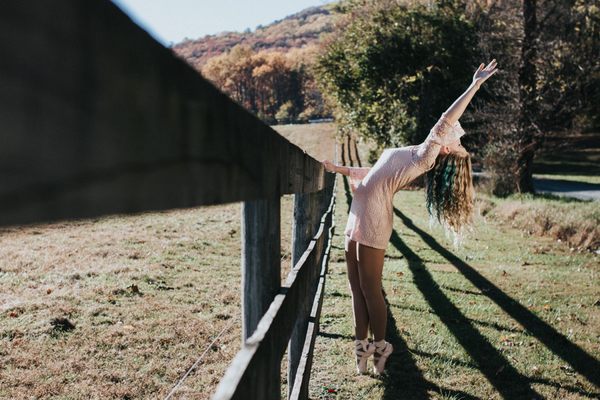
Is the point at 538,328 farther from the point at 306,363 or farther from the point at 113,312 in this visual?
the point at 113,312

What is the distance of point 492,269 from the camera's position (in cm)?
891

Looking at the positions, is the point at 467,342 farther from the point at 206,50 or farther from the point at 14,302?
the point at 206,50

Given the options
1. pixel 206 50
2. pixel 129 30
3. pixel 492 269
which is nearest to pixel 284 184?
pixel 129 30

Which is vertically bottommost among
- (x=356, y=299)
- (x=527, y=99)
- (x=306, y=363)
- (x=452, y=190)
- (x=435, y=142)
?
(x=306, y=363)

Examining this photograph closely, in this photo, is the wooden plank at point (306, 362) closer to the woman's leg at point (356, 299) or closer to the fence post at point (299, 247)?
the fence post at point (299, 247)

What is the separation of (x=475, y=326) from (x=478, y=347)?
2.13 feet

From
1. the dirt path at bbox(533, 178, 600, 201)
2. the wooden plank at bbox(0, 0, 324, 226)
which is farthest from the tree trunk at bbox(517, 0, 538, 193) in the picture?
the wooden plank at bbox(0, 0, 324, 226)

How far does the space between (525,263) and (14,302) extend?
7669 mm

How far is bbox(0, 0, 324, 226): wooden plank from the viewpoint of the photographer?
1.45ft

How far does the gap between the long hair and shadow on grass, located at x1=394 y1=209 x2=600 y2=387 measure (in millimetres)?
1566

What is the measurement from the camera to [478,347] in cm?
536

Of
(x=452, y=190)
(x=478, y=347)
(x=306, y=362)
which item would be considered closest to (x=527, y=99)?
(x=478, y=347)

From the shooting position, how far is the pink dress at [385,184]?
14.6 ft

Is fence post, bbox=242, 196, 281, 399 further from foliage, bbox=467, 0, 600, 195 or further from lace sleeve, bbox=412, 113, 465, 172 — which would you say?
foliage, bbox=467, 0, 600, 195
